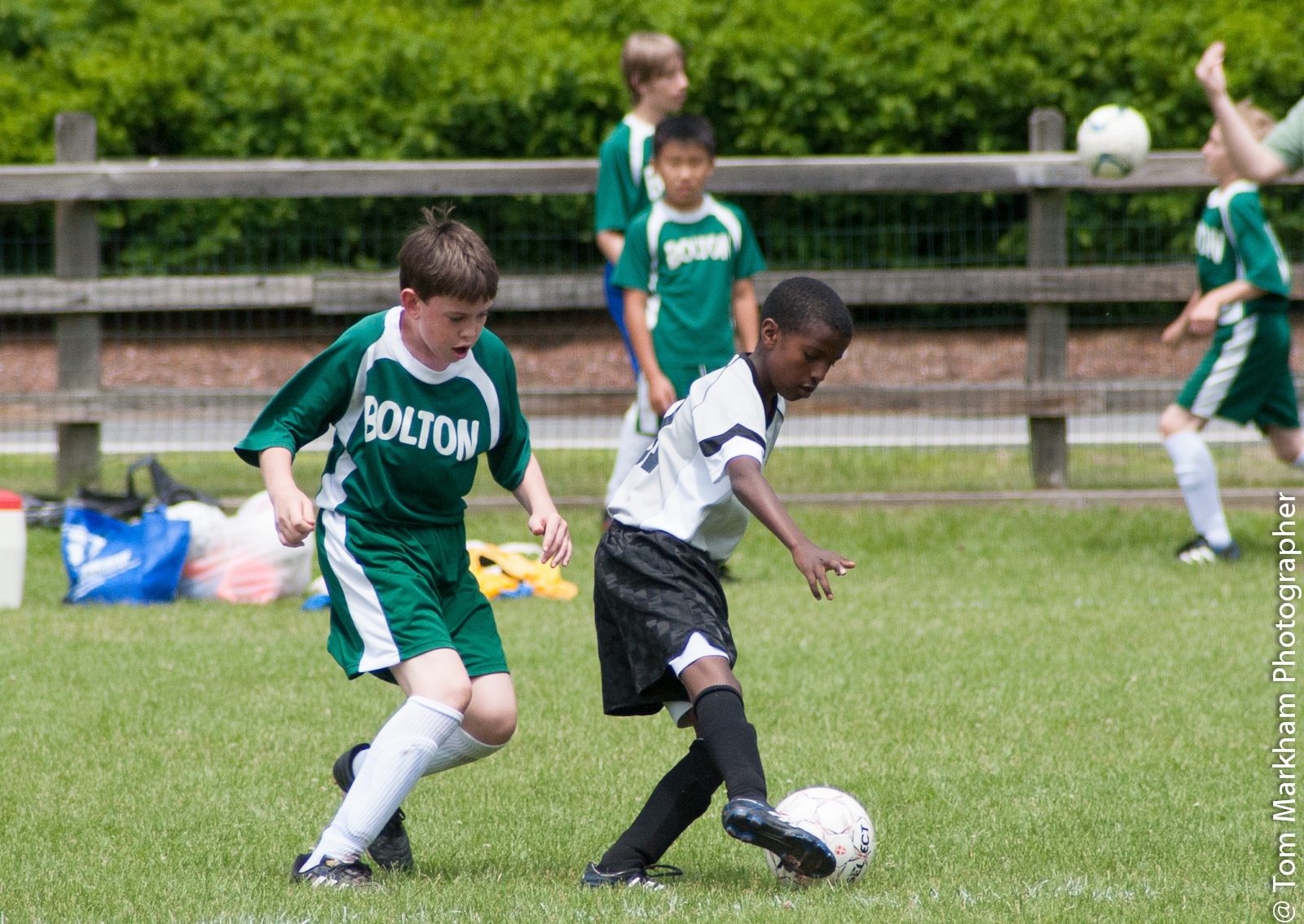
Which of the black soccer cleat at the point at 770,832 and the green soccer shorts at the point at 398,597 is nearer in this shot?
the black soccer cleat at the point at 770,832

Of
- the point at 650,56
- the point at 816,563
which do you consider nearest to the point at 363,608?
the point at 816,563

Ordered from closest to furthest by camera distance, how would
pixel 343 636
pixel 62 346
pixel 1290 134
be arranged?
pixel 343 636, pixel 1290 134, pixel 62 346

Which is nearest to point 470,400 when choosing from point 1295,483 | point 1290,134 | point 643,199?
point 1290,134

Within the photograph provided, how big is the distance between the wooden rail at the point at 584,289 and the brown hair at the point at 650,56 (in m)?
1.59

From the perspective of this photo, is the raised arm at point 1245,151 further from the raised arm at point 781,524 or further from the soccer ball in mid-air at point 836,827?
the soccer ball in mid-air at point 836,827

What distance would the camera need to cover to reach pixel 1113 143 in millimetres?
7977

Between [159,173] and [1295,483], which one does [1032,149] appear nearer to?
[1295,483]

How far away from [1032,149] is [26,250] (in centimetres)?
1088

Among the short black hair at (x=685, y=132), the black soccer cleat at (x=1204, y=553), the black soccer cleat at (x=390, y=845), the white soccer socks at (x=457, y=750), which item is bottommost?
the black soccer cleat at (x=1204, y=553)

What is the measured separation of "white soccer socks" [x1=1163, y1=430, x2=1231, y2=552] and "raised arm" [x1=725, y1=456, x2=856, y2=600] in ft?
15.6

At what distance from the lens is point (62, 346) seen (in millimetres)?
8398

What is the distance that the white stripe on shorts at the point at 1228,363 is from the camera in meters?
7.37

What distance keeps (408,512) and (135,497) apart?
4.75 meters

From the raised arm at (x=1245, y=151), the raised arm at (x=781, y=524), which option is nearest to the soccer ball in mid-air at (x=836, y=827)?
the raised arm at (x=781, y=524)
